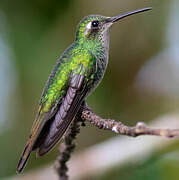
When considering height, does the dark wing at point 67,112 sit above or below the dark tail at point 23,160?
above

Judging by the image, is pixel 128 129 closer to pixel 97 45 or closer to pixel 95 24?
pixel 97 45

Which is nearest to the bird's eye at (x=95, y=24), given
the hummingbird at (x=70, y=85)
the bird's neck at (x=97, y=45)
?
the hummingbird at (x=70, y=85)


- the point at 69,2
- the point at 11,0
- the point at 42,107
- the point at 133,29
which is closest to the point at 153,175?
the point at 42,107

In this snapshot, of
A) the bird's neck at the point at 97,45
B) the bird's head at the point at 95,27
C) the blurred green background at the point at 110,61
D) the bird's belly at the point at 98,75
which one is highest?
the bird's head at the point at 95,27

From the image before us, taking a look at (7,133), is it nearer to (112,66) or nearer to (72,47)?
(112,66)

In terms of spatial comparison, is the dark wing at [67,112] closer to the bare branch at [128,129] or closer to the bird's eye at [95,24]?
the bare branch at [128,129]

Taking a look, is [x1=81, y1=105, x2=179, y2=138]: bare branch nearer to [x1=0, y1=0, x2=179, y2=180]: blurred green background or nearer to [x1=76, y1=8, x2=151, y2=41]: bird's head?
[x1=76, y1=8, x2=151, y2=41]: bird's head
